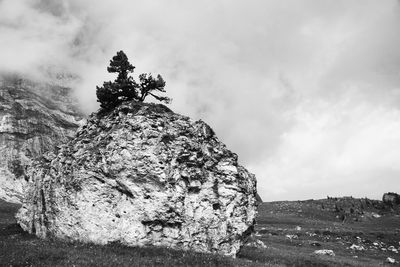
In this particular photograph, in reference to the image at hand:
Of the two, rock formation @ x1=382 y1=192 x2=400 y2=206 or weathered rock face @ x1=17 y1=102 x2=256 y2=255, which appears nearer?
weathered rock face @ x1=17 y1=102 x2=256 y2=255

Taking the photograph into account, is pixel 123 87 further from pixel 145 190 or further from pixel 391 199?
pixel 391 199

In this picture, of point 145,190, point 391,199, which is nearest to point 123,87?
point 145,190

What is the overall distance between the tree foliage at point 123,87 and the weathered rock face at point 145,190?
3488 millimetres

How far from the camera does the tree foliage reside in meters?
37.6

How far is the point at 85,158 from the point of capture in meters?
31.0

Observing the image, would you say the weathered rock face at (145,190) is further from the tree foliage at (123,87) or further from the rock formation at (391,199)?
the rock formation at (391,199)

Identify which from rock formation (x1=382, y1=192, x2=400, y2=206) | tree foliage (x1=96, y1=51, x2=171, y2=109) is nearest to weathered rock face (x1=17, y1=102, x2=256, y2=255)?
tree foliage (x1=96, y1=51, x2=171, y2=109)

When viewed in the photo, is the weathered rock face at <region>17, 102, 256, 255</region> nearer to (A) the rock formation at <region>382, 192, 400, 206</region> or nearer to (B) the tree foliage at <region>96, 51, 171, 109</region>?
(B) the tree foliage at <region>96, 51, 171, 109</region>

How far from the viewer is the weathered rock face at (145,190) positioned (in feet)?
92.7

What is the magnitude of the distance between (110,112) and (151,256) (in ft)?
57.3

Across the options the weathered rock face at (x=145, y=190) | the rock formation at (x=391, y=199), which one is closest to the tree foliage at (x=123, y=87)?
the weathered rock face at (x=145, y=190)

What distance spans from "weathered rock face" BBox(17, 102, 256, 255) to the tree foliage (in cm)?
349

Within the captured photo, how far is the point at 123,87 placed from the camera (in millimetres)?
38562

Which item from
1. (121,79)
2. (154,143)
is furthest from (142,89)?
(154,143)
